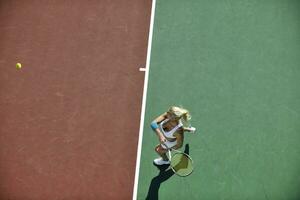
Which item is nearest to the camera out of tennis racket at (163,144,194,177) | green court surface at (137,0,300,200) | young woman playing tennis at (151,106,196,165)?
young woman playing tennis at (151,106,196,165)

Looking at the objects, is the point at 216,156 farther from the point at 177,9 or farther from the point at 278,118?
the point at 177,9

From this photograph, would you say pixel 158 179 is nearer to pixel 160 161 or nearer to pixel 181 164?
pixel 160 161

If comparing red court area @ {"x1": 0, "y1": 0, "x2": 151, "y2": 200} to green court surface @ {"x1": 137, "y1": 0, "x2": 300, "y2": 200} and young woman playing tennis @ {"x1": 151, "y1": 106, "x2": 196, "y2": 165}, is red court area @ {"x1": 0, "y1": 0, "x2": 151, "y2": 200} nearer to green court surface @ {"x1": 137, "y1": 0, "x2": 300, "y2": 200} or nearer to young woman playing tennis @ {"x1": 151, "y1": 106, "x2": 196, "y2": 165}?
green court surface @ {"x1": 137, "y1": 0, "x2": 300, "y2": 200}

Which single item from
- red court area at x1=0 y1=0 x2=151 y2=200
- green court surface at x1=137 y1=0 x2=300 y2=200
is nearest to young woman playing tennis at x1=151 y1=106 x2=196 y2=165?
green court surface at x1=137 y1=0 x2=300 y2=200

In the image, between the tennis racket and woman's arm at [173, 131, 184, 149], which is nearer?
woman's arm at [173, 131, 184, 149]

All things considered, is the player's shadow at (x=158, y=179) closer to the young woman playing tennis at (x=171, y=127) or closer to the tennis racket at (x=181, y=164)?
the tennis racket at (x=181, y=164)

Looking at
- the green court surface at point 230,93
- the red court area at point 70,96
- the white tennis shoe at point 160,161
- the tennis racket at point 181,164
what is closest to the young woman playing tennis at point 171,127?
the tennis racket at point 181,164
